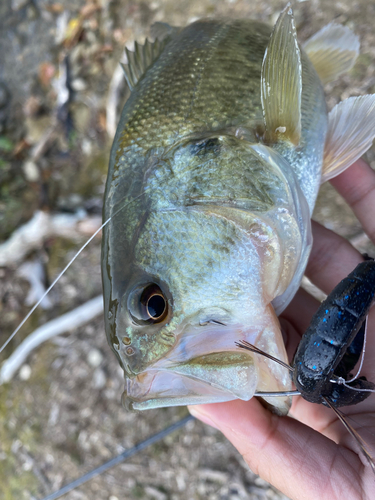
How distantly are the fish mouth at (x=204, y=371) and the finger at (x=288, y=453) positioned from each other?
0.83ft

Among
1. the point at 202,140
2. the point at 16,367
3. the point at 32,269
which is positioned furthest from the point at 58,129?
the point at 202,140

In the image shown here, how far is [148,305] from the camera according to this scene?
1077mm

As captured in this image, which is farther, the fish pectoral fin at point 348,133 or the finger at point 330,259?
the finger at point 330,259

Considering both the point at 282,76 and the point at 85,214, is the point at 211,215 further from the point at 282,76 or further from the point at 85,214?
the point at 85,214

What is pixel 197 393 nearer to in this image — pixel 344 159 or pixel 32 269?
pixel 344 159

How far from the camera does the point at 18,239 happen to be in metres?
3.06

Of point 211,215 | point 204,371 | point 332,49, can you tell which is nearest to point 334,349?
point 204,371

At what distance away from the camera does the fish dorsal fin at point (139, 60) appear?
60.0 inches

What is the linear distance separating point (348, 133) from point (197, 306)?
97 centimetres

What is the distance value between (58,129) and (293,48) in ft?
8.84

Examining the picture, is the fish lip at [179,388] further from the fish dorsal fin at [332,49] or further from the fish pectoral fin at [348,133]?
the fish dorsal fin at [332,49]

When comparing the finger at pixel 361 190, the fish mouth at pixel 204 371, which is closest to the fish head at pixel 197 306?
the fish mouth at pixel 204 371

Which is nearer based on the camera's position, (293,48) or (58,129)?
(293,48)

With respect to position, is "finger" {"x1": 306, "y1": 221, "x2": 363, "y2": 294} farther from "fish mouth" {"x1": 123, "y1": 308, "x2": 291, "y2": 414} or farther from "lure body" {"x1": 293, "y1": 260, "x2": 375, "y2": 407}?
"fish mouth" {"x1": 123, "y1": 308, "x2": 291, "y2": 414}
